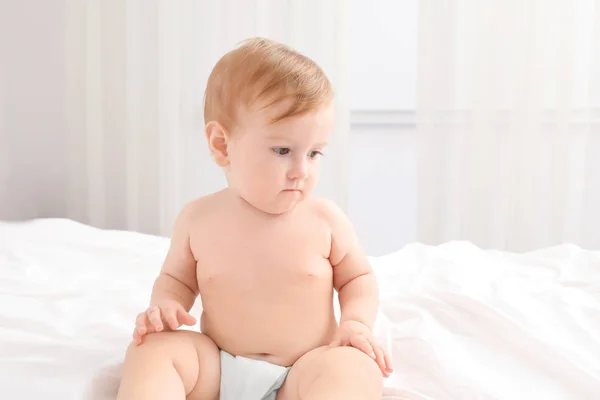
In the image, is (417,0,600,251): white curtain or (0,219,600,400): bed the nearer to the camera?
(0,219,600,400): bed

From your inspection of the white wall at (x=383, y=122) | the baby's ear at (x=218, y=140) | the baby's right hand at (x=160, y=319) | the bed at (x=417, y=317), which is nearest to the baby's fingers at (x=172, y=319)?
the baby's right hand at (x=160, y=319)

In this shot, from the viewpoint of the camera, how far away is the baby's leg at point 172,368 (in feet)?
2.89

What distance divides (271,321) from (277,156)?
0.73 ft

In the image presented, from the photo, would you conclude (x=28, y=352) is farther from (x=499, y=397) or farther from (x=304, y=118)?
(x=499, y=397)

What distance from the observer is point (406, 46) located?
2680 mm

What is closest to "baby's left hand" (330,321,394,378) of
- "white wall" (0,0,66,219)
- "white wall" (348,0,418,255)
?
"white wall" (348,0,418,255)

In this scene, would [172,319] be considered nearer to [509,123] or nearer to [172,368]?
[172,368]

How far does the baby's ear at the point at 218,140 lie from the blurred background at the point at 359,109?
1.52 m

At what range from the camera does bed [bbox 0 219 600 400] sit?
3.36 ft

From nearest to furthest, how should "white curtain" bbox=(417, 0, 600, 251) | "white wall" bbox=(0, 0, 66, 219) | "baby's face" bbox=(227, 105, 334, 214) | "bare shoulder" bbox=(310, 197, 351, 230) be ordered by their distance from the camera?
"baby's face" bbox=(227, 105, 334, 214) < "bare shoulder" bbox=(310, 197, 351, 230) < "white curtain" bbox=(417, 0, 600, 251) < "white wall" bbox=(0, 0, 66, 219)

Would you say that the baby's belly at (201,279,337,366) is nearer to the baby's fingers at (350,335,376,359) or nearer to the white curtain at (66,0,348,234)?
the baby's fingers at (350,335,376,359)

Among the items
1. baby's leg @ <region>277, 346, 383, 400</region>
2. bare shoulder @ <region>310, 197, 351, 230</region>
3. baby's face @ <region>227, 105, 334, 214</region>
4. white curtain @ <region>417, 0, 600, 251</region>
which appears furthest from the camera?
white curtain @ <region>417, 0, 600, 251</region>

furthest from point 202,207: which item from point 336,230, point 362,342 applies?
point 362,342

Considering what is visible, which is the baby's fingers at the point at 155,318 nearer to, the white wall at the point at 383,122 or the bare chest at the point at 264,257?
the bare chest at the point at 264,257
